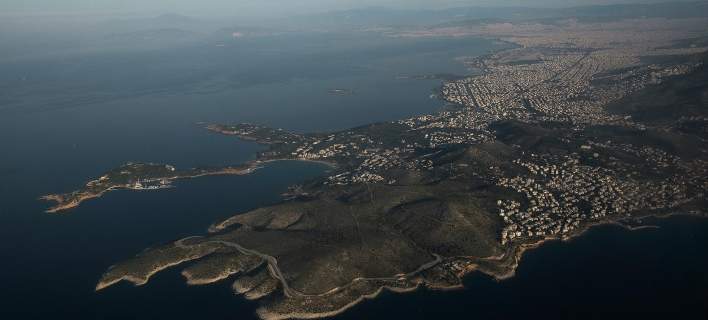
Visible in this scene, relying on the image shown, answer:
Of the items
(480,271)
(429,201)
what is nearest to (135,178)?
(429,201)

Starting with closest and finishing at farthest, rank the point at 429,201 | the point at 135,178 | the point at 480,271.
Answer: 1. the point at 480,271
2. the point at 429,201
3. the point at 135,178

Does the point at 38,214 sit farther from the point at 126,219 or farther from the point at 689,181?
the point at 689,181

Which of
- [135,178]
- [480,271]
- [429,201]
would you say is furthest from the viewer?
[135,178]

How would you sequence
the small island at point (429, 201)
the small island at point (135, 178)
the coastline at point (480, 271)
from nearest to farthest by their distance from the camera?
the coastline at point (480, 271) → the small island at point (429, 201) → the small island at point (135, 178)

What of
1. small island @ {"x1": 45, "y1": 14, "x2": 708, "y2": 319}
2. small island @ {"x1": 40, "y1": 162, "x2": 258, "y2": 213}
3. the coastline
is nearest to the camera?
the coastline

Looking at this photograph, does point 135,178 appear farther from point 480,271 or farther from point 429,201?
point 480,271

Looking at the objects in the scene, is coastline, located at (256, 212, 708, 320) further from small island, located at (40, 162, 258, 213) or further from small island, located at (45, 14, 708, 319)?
small island, located at (40, 162, 258, 213)

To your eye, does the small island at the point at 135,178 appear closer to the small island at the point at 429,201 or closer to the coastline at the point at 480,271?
the small island at the point at 429,201

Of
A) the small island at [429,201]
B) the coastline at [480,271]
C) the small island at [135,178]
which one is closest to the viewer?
the coastline at [480,271]

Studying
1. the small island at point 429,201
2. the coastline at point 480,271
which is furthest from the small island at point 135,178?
the coastline at point 480,271

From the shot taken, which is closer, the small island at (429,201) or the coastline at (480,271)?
the coastline at (480,271)

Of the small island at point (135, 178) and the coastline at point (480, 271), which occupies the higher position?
the small island at point (135, 178)

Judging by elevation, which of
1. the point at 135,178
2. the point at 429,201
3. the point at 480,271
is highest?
the point at 429,201

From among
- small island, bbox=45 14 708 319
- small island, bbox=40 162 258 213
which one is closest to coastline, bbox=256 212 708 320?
small island, bbox=45 14 708 319
